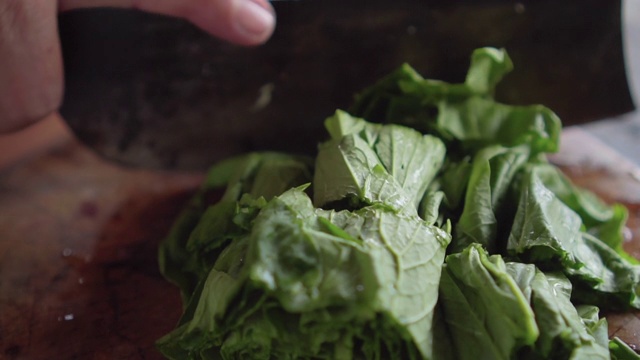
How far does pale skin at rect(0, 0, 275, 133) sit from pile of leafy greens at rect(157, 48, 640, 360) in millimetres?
326

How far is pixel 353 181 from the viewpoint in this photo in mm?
1171

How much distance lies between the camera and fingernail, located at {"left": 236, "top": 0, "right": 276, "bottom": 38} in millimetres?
1547

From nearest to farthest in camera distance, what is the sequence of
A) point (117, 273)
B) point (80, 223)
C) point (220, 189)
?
point (117, 273)
point (80, 223)
point (220, 189)

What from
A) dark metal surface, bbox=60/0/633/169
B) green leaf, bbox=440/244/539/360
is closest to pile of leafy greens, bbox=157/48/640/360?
green leaf, bbox=440/244/539/360

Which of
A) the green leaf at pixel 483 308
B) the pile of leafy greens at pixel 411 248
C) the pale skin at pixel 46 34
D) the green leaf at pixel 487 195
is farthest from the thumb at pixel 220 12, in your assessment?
the green leaf at pixel 483 308

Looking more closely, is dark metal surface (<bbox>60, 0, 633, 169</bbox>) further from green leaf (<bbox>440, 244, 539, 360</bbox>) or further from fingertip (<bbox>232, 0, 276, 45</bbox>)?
green leaf (<bbox>440, 244, 539, 360</bbox>)

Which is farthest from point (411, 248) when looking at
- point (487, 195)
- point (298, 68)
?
point (298, 68)

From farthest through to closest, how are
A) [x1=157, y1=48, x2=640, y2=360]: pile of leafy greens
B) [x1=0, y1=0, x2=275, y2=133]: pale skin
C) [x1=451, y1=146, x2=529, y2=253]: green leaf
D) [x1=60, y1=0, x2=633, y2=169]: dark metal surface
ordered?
1. [x1=60, y1=0, x2=633, y2=169]: dark metal surface
2. [x1=0, y1=0, x2=275, y2=133]: pale skin
3. [x1=451, y1=146, x2=529, y2=253]: green leaf
4. [x1=157, y1=48, x2=640, y2=360]: pile of leafy greens

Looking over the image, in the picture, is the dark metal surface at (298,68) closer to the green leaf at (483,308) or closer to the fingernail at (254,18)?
the fingernail at (254,18)

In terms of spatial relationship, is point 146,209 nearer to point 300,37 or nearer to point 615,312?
point 300,37

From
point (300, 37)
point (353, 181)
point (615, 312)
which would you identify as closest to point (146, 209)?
point (300, 37)

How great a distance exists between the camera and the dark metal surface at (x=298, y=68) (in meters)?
1.71

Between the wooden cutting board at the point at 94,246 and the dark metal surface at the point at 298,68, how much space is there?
0.11 m

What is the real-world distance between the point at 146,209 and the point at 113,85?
349mm
